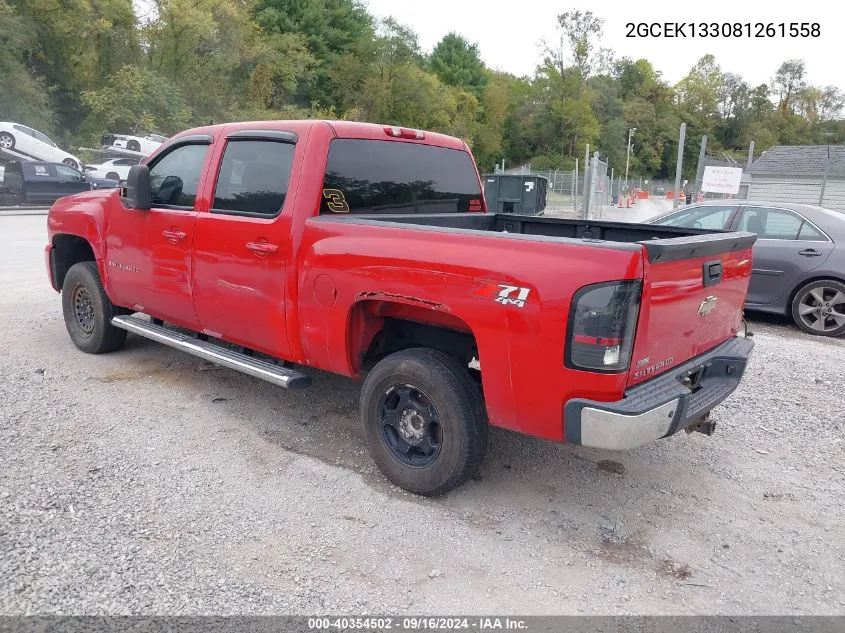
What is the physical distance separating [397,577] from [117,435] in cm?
232

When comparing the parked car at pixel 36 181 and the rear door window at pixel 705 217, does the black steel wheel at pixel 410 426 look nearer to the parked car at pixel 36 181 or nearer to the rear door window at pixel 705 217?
the rear door window at pixel 705 217

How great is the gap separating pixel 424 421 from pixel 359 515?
0.59 m

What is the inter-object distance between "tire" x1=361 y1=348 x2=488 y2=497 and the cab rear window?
1.16m

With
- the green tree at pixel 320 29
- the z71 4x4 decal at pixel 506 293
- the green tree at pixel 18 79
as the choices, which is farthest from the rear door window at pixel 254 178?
the green tree at pixel 320 29

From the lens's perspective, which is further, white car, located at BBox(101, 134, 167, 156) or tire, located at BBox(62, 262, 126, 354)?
white car, located at BBox(101, 134, 167, 156)

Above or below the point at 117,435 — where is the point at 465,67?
above

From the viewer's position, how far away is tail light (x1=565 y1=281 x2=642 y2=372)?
2.79 meters

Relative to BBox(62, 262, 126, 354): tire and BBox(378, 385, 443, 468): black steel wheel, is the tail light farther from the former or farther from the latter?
BBox(62, 262, 126, 354): tire

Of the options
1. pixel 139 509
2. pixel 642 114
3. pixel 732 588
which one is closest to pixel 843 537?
pixel 732 588

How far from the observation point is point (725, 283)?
3598 millimetres

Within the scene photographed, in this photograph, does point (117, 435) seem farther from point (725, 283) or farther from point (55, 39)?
point (55, 39)

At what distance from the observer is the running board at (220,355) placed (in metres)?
4.04

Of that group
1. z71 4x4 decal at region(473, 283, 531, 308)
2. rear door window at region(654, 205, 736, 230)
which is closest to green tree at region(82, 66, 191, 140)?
rear door window at region(654, 205, 736, 230)

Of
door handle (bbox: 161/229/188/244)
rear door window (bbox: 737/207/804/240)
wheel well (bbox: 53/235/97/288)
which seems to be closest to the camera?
door handle (bbox: 161/229/188/244)
